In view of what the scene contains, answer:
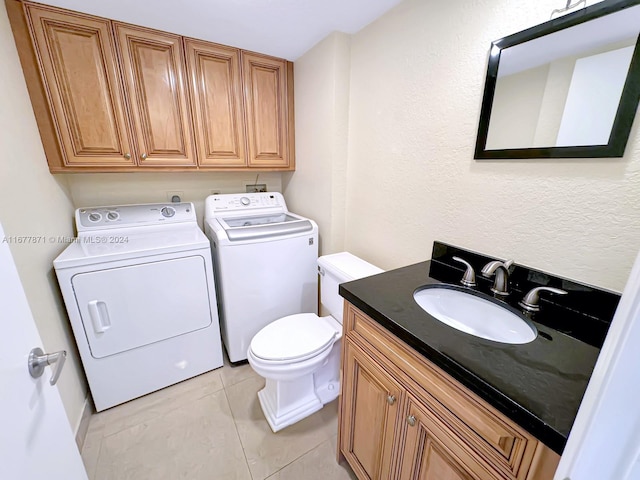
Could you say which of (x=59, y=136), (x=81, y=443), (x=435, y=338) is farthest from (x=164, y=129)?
(x=435, y=338)

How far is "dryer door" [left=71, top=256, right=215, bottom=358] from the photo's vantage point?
1.37 m

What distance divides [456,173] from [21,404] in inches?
60.5

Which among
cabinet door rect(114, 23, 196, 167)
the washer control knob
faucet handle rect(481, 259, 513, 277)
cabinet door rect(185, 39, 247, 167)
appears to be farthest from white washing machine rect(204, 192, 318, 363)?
faucet handle rect(481, 259, 513, 277)

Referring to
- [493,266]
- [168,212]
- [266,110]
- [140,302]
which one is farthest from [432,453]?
[266,110]

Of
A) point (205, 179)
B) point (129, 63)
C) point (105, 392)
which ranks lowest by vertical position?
point (105, 392)

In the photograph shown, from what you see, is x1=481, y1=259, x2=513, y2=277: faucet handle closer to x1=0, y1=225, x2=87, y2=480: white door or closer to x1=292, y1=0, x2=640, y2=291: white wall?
x1=292, y1=0, x2=640, y2=291: white wall

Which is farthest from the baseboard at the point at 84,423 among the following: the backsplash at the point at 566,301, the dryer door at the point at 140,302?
the backsplash at the point at 566,301

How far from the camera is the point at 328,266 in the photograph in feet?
5.14

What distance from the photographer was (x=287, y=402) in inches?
58.6

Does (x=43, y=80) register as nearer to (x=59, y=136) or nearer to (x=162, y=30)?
(x=59, y=136)

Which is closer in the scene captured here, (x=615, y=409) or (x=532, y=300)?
(x=615, y=409)

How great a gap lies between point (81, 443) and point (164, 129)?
71.8 inches

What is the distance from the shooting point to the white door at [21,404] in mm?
511

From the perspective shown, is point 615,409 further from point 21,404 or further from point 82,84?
point 82,84
